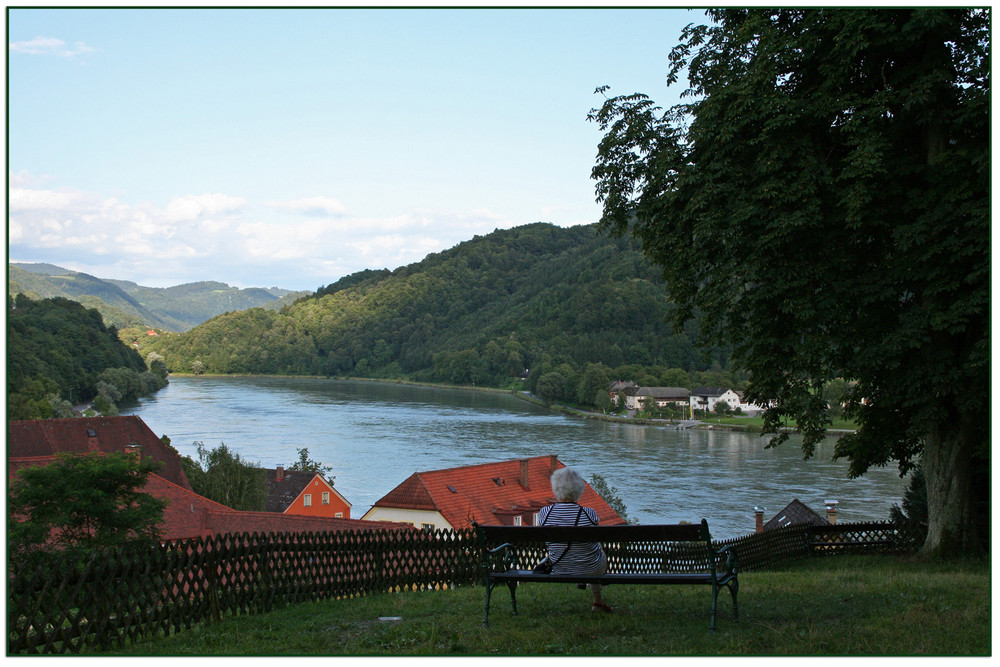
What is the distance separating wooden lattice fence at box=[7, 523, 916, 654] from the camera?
4.82 meters

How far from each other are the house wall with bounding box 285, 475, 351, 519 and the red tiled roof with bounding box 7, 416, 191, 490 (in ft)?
14.6

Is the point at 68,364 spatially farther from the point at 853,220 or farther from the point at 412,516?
the point at 853,220

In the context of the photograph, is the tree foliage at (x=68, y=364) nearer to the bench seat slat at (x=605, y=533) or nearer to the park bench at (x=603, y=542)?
the park bench at (x=603, y=542)

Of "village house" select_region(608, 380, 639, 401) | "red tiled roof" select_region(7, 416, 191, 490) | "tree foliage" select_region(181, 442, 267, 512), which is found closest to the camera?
"red tiled roof" select_region(7, 416, 191, 490)

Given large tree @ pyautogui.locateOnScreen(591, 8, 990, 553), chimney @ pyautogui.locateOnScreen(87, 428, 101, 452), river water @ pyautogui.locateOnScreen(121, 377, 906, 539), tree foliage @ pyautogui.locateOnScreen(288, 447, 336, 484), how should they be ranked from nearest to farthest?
large tree @ pyautogui.locateOnScreen(591, 8, 990, 553)
chimney @ pyautogui.locateOnScreen(87, 428, 101, 452)
river water @ pyautogui.locateOnScreen(121, 377, 906, 539)
tree foliage @ pyautogui.locateOnScreen(288, 447, 336, 484)

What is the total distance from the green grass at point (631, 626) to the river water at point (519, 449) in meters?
24.1

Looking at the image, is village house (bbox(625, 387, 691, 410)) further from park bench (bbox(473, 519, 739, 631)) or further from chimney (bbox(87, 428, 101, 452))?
park bench (bbox(473, 519, 739, 631))

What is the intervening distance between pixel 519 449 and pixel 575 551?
45.2 m

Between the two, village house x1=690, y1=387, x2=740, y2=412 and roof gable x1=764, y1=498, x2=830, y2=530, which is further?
village house x1=690, y1=387, x2=740, y2=412

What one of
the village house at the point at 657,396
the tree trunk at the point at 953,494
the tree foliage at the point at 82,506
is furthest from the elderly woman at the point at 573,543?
the village house at the point at 657,396

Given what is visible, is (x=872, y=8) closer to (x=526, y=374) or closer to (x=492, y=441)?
(x=492, y=441)

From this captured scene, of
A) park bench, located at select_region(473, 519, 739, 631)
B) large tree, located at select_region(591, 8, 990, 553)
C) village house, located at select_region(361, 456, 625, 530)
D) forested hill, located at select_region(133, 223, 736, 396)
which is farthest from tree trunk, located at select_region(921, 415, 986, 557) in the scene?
forested hill, located at select_region(133, 223, 736, 396)

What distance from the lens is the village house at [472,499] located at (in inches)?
1046

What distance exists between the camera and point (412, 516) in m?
27.0
